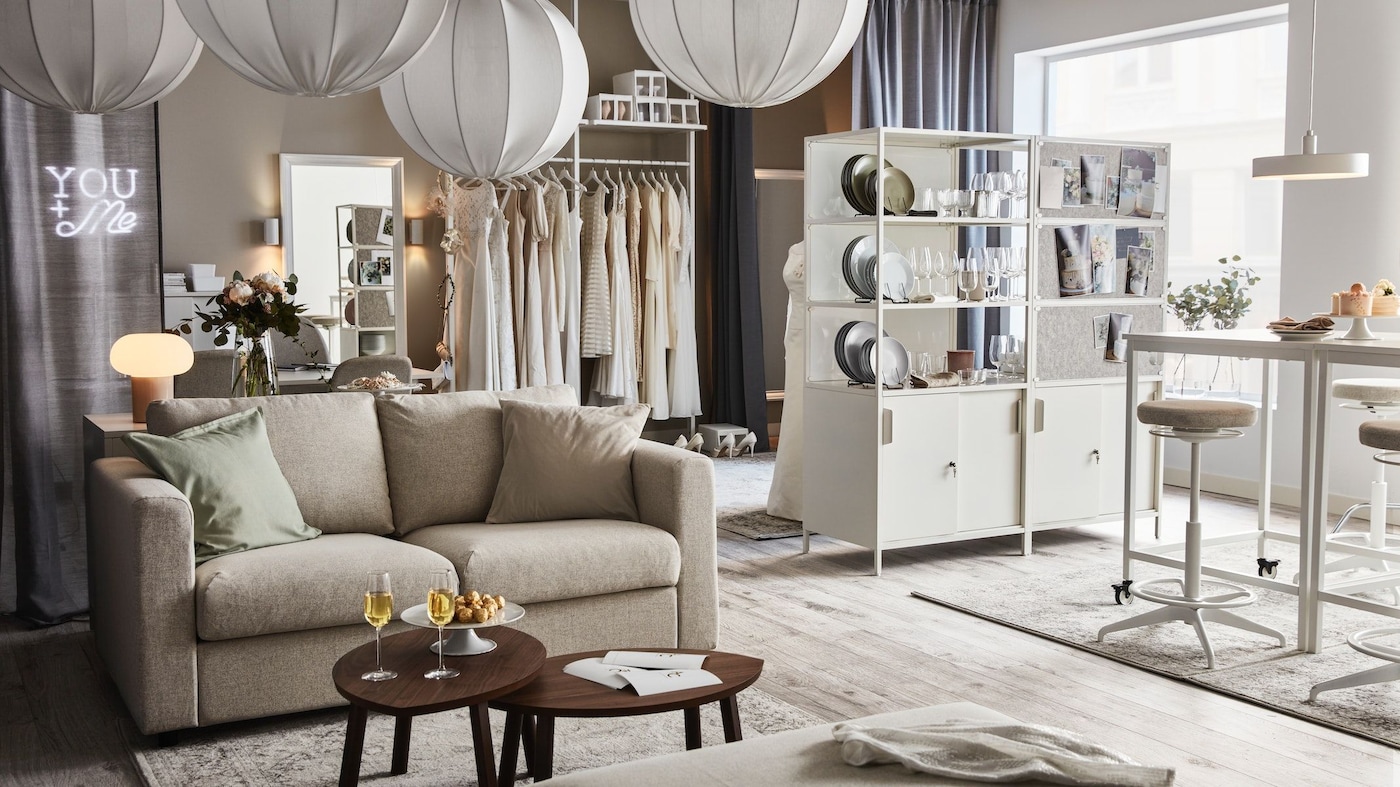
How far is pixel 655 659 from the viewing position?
8.77ft

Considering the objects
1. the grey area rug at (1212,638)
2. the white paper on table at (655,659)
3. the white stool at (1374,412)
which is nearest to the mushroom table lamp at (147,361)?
the white paper on table at (655,659)

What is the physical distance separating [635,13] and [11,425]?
3133 mm

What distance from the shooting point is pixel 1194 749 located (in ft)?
10.1

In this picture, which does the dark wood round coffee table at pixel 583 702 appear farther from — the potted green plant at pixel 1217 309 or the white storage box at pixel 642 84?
the white storage box at pixel 642 84

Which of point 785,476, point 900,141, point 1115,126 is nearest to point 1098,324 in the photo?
point 900,141

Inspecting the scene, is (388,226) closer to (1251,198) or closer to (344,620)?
(344,620)

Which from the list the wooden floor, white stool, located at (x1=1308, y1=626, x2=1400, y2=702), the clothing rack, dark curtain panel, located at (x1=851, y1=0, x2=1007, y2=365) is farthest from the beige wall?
white stool, located at (x1=1308, y1=626, x2=1400, y2=702)

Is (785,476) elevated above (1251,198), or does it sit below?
below

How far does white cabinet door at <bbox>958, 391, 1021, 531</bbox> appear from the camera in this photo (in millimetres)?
5059

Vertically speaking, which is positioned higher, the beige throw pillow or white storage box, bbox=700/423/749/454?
the beige throw pillow

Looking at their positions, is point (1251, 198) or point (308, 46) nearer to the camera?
point (308, 46)

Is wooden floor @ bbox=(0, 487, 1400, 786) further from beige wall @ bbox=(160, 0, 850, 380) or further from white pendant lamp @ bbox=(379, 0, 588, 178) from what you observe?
beige wall @ bbox=(160, 0, 850, 380)

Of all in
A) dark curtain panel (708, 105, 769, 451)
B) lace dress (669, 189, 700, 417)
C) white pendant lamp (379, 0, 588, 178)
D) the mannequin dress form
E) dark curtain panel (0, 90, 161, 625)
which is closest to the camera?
white pendant lamp (379, 0, 588, 178)

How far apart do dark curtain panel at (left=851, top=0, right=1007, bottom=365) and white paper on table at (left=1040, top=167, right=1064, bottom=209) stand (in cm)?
211
